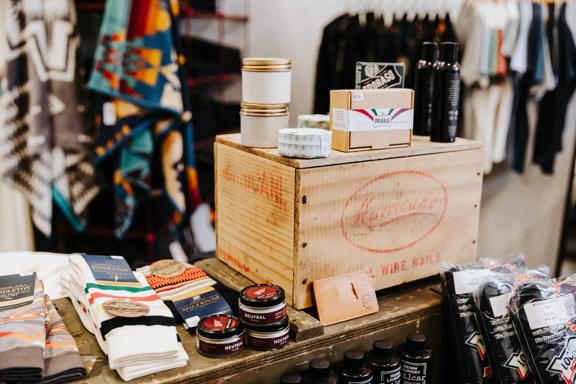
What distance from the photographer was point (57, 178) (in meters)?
2.31

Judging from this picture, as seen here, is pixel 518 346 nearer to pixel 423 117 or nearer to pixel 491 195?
pixel 423 117

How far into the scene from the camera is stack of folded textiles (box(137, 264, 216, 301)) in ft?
3.56

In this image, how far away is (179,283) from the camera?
113 centimetres

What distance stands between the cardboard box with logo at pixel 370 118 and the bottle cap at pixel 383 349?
36cm

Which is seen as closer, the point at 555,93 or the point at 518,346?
the point at 518,346

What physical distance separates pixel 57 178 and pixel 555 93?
7.66ft

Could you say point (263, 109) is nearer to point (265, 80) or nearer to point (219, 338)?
point (265, 80)

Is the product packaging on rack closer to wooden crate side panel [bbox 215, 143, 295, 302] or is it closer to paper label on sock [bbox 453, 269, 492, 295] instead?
paper label on sock [bbox 453, 269, 492, 295]

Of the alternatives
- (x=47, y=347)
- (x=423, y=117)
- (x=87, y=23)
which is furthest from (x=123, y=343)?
(x=87, y=23)

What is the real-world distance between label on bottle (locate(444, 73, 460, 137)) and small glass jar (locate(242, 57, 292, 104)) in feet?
1.16

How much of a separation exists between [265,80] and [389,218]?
1.20 ft

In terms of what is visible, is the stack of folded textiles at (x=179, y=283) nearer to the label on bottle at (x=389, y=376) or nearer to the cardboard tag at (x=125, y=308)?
the cardboard tag at (x=125, y=308)

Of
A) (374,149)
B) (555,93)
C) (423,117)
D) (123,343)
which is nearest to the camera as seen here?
(123,343)

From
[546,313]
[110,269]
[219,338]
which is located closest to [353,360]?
[219,338]
